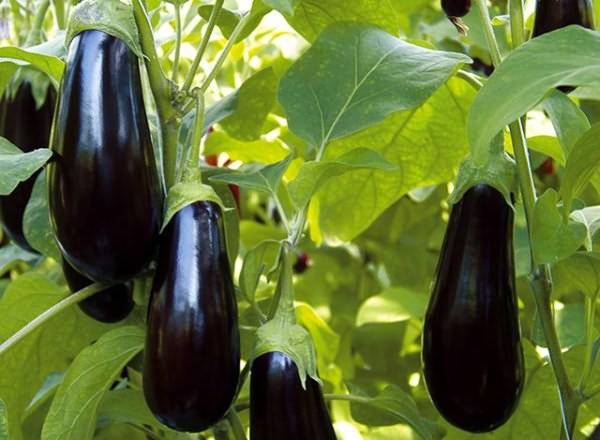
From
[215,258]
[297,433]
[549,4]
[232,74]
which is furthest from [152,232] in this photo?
[232,74]

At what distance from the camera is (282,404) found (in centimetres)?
60

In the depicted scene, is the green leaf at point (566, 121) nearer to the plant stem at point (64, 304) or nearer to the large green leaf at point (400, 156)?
the large green leaf at point (400, 156)

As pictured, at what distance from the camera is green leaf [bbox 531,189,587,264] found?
A: 62 centimetres

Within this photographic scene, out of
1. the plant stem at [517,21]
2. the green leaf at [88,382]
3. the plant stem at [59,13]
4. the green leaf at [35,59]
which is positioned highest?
the plant stem at [517,21]

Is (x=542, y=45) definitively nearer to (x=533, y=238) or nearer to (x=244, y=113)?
(x=533, y=238)

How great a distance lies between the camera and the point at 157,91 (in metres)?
0.65

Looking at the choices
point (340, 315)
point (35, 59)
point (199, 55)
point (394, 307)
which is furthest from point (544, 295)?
point (340, 315)

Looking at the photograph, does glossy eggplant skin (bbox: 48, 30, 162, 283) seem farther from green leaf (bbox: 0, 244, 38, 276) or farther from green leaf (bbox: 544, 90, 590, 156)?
green leaf (bbox: 0, 244, 38, 276)

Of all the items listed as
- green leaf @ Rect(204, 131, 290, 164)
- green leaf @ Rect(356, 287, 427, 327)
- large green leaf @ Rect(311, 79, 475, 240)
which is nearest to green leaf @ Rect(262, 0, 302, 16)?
large green leaf @ Rect(311, 79, 475, 240)

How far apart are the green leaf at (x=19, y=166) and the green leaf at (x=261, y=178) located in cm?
13

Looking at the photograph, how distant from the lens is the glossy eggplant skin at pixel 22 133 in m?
0.86

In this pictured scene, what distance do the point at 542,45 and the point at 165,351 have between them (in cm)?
26

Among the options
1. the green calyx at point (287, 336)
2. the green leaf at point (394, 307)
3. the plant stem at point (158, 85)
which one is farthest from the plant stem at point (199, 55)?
the green leaf at point (394, 307)

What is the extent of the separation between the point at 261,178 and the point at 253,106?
0.74 feet
